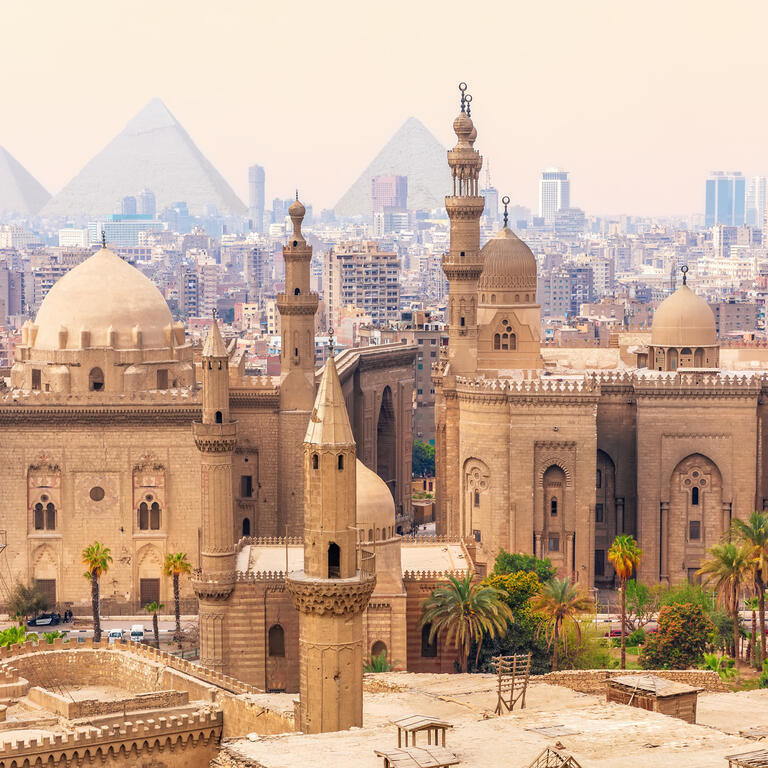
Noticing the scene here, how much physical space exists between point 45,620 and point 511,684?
73.0 ft

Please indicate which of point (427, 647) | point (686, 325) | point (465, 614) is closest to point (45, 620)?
point (427, 647)

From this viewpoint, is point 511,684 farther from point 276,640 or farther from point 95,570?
point 95,570

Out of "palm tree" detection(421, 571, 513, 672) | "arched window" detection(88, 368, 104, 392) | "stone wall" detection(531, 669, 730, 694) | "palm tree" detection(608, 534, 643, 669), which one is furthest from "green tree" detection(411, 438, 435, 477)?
"stone wall" detection(531, 669, 730, 694)

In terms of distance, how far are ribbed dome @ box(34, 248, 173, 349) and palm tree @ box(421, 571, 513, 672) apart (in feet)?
54.6

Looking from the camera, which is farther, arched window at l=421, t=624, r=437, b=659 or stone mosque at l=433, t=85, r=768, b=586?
stone mosque at l=433, t=85, r=768, b=586

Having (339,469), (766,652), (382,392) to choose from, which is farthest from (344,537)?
(382,392)

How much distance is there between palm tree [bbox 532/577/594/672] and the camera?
162 ft

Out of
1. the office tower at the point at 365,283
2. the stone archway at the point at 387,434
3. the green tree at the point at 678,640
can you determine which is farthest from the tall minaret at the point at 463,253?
the office tower at the point at 365,283

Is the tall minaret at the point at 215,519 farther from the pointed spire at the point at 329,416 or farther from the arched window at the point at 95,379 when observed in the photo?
the pointed spire at the point at 329,416

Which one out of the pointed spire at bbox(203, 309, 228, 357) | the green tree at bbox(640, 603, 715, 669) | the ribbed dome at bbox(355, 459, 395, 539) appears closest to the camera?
the ribbed dome at bbox(355, 459, 395, 539)

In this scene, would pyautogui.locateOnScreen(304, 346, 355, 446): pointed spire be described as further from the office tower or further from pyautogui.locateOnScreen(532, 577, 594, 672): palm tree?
the office tower

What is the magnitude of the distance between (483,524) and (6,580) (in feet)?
46.6

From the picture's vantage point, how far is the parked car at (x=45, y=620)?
58.6 metres

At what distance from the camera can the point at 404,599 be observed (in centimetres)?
4978
